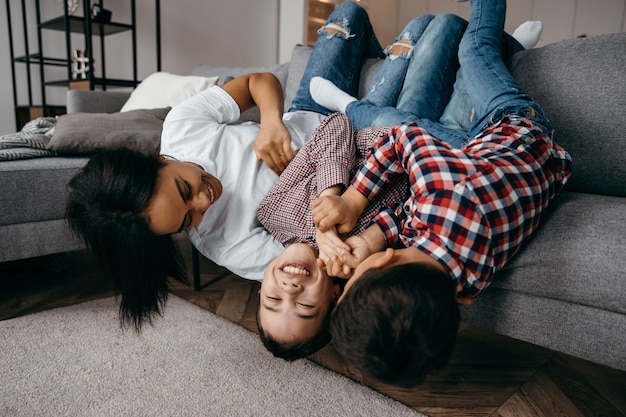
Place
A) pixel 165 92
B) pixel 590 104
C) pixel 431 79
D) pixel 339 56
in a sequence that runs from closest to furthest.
Answer: pixel 590 104
pixel 431 79
pixel 339 56
pixel 165 92

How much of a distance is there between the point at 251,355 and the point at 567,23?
4207 mm

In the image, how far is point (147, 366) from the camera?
3.23 ft

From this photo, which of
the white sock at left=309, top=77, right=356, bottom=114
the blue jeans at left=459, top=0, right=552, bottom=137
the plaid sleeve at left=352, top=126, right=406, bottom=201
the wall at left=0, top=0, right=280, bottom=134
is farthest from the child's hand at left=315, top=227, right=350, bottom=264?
the wall at left=0, top=0, right=280, bottom=134

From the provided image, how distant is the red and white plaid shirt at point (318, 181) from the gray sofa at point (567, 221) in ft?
0.95

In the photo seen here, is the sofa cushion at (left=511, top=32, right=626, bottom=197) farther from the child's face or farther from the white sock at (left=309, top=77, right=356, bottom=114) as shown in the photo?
the child's face

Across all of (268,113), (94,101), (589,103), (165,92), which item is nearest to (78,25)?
(94,101)

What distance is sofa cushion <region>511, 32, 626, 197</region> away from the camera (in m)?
1.02

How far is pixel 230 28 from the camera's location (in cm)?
393

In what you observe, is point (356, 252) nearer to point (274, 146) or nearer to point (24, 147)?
point (274, 146)

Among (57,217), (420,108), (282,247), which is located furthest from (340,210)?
(57,217)

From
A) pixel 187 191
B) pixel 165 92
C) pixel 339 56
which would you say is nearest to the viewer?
pixel 187 191

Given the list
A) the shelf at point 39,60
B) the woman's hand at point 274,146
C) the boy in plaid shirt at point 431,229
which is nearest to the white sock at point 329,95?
the woman's hand at point 274,146

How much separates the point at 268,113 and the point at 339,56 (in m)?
0.55

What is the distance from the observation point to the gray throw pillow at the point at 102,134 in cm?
143
